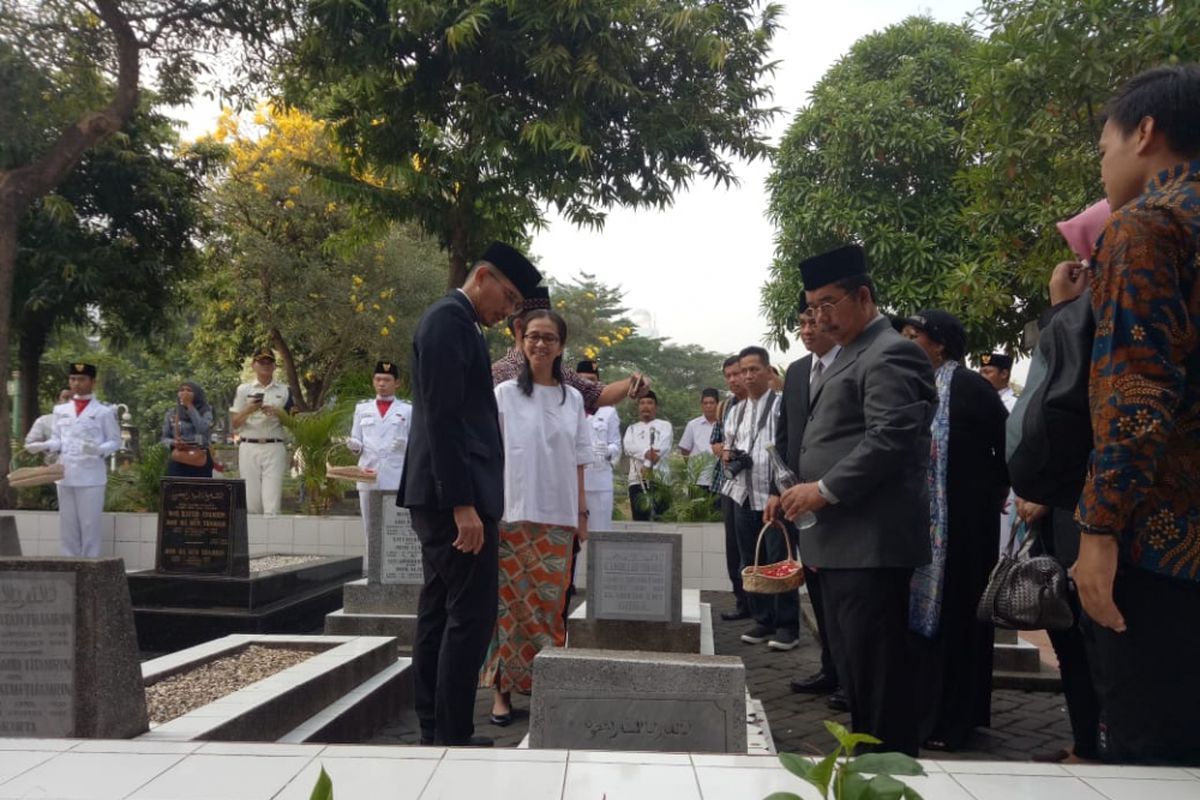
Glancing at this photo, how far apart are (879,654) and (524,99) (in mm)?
11109

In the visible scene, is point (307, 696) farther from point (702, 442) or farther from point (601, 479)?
point (702, 442)

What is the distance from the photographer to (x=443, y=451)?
3623 millimetres

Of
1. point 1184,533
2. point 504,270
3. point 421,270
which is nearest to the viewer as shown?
point 1184,533

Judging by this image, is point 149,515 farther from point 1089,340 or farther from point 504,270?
point 1089,340

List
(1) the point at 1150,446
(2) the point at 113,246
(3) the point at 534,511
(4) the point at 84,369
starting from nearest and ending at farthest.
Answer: (1) the point at 1150,446 < (3) the point at 534,511 < (4) the point at 84,369 < (2) the point at 113,246

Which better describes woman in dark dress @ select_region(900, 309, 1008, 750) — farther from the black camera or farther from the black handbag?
the black camera

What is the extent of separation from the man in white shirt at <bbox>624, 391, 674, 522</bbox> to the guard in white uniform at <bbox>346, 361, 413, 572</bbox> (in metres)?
2.86

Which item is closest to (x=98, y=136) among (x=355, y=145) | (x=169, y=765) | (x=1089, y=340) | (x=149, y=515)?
(x=355, y=145)

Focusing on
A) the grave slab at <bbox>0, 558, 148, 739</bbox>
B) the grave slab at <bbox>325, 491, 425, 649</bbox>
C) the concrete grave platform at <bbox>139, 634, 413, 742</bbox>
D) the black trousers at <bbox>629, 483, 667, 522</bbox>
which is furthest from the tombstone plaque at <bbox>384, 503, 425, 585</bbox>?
the black trousers at <bbox>629, 483, 667, 522</bbox>

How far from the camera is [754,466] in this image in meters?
6.97

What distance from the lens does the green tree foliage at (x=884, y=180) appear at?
68.9 ft

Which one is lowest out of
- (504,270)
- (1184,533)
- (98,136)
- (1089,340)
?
(1184,533)

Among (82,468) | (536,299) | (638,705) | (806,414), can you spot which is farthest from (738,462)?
(82,468)

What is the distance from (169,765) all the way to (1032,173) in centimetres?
981
